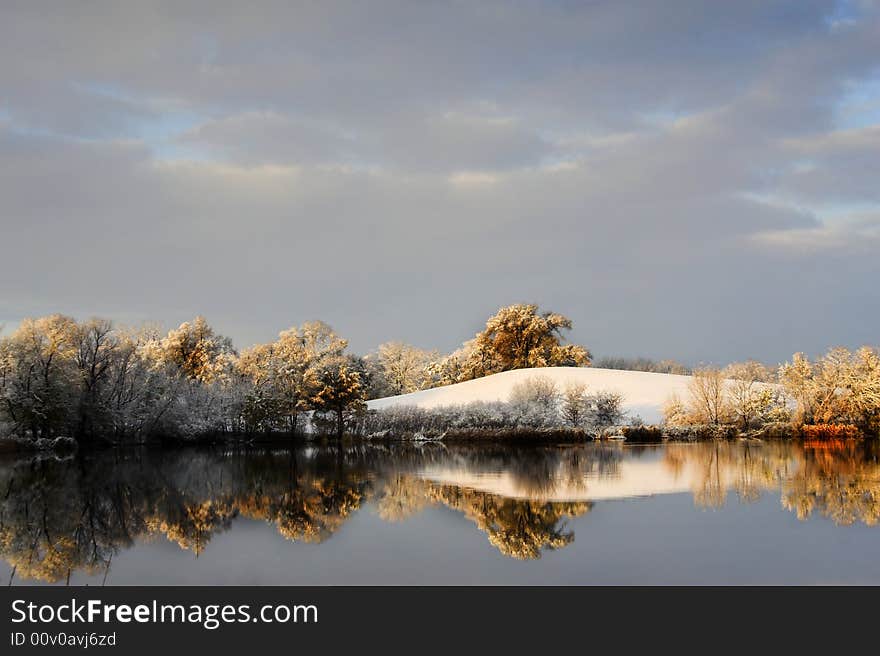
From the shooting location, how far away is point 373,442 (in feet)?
104

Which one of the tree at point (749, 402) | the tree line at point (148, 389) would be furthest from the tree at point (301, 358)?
the tree at point (749, 402)

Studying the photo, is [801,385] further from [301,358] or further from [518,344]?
[518,344]

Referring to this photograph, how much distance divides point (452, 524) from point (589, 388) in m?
29.4

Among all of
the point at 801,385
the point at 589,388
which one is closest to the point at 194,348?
the point at 589,388

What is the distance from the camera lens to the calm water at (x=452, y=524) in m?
7.50

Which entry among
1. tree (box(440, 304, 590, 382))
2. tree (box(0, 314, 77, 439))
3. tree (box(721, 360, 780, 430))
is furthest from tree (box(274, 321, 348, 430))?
tree (box(440, 304, 590, 382))

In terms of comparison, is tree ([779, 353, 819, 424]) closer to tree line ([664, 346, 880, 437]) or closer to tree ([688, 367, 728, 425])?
tree line ([664, 346, 880, 437])

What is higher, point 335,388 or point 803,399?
point 335,388

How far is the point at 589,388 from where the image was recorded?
3866cm

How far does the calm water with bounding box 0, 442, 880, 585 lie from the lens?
750 cm

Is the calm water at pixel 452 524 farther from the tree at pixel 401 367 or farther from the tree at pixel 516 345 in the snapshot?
the tree at pixel 401 367

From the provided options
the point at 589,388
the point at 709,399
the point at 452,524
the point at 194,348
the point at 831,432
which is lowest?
the point at 831,432
